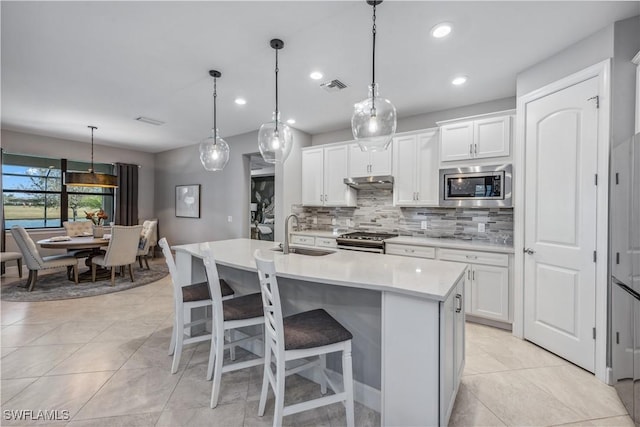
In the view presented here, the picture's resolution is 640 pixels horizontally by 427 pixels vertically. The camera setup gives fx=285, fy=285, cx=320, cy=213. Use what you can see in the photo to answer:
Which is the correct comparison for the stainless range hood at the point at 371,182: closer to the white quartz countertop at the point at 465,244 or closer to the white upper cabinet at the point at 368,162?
the white upper cabinet at the point at 368,162

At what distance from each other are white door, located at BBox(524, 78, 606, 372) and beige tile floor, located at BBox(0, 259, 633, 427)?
12.5 inches

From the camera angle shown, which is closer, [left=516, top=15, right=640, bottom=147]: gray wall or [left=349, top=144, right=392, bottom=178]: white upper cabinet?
[left=516, top=15, right=640, bottom=147]: gray wall

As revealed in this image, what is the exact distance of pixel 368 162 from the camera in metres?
4.17

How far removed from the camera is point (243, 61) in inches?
105

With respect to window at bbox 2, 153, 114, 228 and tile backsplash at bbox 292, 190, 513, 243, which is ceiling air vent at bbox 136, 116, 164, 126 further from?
window at bbox 2, 153, 114, 228

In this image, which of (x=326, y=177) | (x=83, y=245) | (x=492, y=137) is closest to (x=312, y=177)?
(x=326, y=177)

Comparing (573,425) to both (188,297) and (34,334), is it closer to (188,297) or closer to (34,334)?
(188,297)

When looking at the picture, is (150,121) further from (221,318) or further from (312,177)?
(221,318)

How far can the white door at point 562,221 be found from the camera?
2.24 meters

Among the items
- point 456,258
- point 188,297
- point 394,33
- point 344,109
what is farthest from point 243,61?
point 456,258

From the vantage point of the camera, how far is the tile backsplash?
351 centimetres
